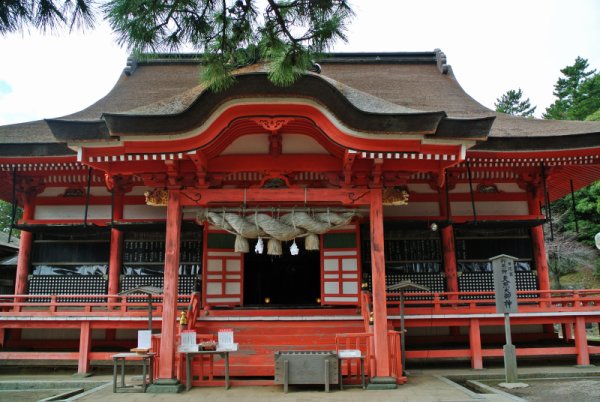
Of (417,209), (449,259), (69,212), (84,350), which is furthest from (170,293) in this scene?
(449,259)

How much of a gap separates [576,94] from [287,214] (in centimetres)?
4349

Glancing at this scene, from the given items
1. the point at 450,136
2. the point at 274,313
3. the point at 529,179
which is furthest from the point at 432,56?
the point at 274,313

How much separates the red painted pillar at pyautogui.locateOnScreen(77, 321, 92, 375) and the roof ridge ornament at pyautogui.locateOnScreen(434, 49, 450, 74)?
41.8 ft

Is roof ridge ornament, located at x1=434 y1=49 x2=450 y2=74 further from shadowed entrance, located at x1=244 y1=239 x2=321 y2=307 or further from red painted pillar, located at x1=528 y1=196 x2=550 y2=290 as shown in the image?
shadowed entrance, located at x1=244 y1=239 x2=321 y2=307

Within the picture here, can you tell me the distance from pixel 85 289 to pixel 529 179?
35.1 ft

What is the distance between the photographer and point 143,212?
11.2 m

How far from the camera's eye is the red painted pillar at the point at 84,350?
31.5 feet

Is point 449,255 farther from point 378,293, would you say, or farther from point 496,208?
point 378,293

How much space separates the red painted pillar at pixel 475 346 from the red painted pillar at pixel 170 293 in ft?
19.9

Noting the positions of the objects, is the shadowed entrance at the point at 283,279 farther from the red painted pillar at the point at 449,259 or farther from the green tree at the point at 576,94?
the green tree at the point at 576,94

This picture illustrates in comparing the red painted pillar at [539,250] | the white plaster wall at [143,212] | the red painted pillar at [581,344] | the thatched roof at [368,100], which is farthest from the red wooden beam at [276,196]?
the red painted pillar at [581,344]

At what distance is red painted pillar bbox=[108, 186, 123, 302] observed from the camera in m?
10.9

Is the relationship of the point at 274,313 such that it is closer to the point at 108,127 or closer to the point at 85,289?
the point at 85,289

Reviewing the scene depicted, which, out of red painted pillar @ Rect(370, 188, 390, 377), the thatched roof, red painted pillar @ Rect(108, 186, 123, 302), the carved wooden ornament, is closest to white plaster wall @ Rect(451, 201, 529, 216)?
the thatched roof
